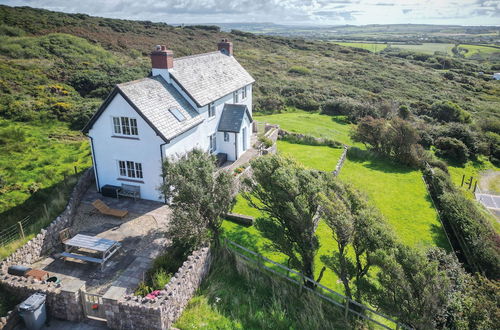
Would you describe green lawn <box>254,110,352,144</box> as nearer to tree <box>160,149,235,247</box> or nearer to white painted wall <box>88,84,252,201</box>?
white painted wall <box>88,84,252,201</box>

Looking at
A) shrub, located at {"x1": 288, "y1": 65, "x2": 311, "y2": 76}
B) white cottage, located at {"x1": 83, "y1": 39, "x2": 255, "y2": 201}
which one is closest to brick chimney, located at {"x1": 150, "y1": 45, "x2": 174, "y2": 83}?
white cottage, located at {"x1": 83, "y1": 39, "x2": 255, "y2": 201}

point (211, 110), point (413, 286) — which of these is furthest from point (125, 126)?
point (413, 286)

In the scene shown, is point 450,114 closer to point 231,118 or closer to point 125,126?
point 231,118

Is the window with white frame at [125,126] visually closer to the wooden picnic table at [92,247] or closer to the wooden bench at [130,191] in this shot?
the wooden bench at [130,191]

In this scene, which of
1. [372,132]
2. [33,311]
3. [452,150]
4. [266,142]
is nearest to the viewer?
[33,311]

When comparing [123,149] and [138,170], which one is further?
[138,170]

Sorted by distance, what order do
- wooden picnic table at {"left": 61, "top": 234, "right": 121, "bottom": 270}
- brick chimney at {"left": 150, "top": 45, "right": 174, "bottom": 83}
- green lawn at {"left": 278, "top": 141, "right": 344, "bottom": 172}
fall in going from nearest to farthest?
wooden picnic table at {"left": 61, "top": 234, "right": 121, "bottom": 270} < brick chimney at {"left": 150, "top": 45, "right": 174, "bottom": 83} < green lawn at {"left": 278, "top": 141, "right": 344, "bottom": 172}

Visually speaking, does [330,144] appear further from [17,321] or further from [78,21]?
[78,21]

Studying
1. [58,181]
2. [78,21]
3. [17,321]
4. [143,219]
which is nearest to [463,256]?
[143,219]
